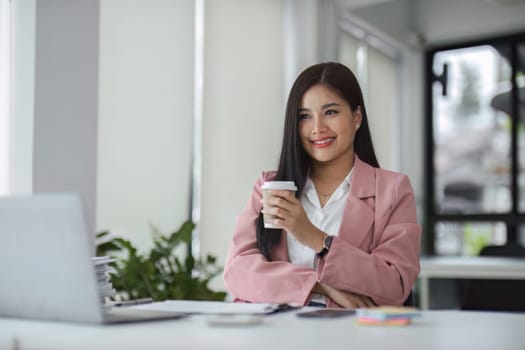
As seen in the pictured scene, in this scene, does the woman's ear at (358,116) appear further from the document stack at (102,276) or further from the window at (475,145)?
the window at (475,145)

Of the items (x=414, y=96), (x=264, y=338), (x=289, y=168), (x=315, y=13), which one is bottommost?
(x=264, y=338)

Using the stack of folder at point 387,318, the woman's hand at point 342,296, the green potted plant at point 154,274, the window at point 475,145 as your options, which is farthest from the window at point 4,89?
the window at point 475,145

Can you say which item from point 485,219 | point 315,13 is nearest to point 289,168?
point 315,13

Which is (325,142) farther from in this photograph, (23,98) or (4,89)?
(4,89)

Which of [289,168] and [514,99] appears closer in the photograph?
[289,168]

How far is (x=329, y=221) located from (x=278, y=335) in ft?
3.11

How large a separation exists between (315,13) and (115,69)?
1995 mm

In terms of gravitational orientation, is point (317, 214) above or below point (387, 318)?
above

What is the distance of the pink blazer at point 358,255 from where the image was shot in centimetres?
180

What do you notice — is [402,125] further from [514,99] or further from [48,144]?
[48,144]

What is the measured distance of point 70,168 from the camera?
10.6ft

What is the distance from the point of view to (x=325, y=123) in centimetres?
206

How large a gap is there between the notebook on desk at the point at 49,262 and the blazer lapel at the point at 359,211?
723 mm

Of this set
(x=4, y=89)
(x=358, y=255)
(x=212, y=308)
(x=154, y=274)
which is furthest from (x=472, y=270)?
(x=212, y=308)
